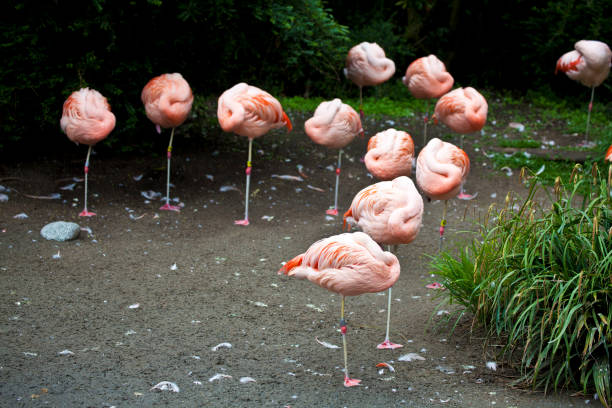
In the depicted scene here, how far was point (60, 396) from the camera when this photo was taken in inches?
129

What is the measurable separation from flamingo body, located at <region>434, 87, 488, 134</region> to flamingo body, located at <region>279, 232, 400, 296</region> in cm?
370

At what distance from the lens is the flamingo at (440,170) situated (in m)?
5.14

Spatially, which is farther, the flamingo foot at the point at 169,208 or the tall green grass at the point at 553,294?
the flamingo foot at the point at 169,208

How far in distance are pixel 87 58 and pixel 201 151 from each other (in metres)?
1.82

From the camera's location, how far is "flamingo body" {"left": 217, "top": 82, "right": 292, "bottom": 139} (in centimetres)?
601

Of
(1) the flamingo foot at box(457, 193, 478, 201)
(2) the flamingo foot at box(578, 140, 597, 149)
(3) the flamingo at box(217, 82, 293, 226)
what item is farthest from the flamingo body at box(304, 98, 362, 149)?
(2) the flamingo foot at box(578, 140, 597, 149)

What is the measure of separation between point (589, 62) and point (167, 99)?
5686 mm

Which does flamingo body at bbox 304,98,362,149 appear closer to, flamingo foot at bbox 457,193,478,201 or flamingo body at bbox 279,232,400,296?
flamingo foot at bbox 457,193,478,201

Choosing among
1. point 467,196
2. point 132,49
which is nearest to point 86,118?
point 132,49

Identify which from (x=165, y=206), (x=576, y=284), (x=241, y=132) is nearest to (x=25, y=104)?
(x=165, y=206)

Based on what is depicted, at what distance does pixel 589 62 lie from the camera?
Result: 868 centimetres

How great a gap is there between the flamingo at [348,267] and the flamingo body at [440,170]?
5.65 ft

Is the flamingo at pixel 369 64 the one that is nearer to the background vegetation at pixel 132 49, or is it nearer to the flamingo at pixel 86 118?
the background vegetation at pixel 132 49

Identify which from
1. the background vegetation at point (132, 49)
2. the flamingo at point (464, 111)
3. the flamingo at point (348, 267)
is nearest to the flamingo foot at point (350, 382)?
the flamingo at point (348, 267)
